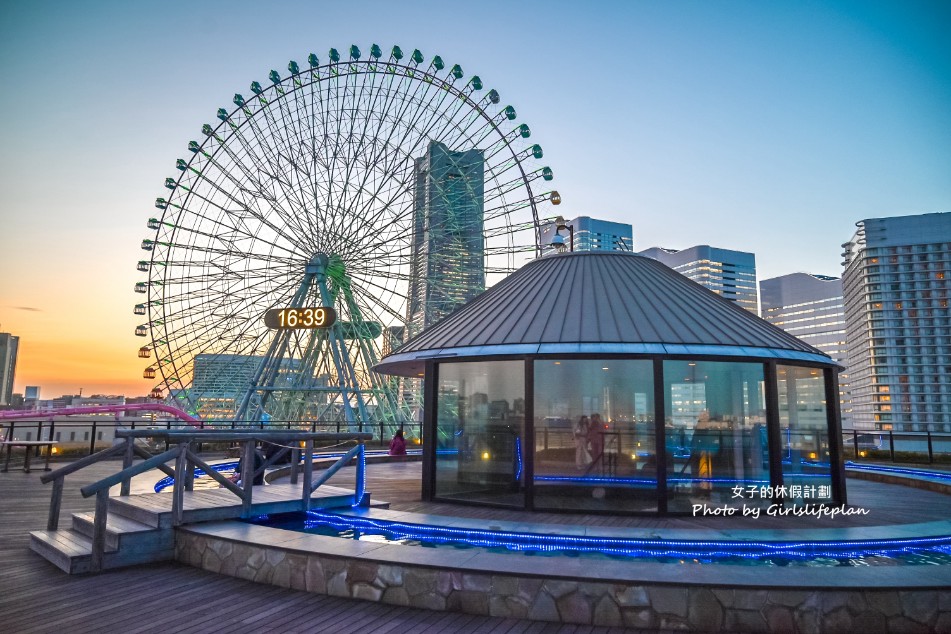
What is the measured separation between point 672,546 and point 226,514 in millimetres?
5751

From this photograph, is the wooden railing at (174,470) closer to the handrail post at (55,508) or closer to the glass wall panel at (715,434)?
the handrail post at (55,508)

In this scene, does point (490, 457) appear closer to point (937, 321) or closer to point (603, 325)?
point (603, 325)

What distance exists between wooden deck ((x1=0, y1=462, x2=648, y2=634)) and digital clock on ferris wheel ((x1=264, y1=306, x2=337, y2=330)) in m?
20.8

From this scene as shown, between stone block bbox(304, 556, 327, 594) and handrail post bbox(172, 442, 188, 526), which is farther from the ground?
handrail post bbox(172, 442, 188, 526)

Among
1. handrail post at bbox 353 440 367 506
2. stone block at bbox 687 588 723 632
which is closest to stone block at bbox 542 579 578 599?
stone block at bbox 687 588 723 632

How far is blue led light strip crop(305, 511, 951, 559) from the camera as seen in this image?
24.1ft

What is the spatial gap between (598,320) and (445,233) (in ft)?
67.5

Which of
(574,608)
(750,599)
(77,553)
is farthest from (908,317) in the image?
(77,553)

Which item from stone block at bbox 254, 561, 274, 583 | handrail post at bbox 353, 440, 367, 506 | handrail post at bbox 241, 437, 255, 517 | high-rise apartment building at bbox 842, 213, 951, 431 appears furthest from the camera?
high-rise apartment building at bbox 842, 213, 951, 431

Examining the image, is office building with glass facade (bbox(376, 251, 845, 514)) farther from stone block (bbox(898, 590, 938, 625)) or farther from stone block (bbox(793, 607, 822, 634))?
stone block (bbox(898, 590, 938, 625))

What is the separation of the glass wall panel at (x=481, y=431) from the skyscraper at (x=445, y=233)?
18.2 meters

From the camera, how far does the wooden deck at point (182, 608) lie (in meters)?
5.30

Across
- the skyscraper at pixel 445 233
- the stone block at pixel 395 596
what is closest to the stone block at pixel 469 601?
the stone block at pixel 395 596

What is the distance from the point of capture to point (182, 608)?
5789 mm
